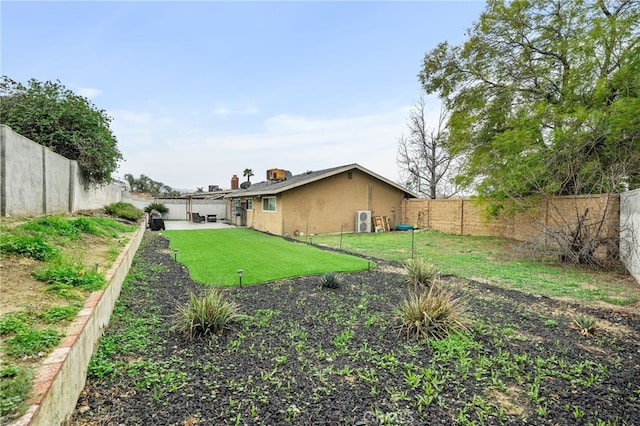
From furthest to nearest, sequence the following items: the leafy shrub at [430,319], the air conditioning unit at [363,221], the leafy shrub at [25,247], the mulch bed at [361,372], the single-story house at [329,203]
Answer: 1. the air conditioning unit at [363,221]
2. the single-story house at [329,203]
3. the leafy shrub at [25,247]
4. the leafy shrub at [430,319]
5. the mulch bed at [361,372]

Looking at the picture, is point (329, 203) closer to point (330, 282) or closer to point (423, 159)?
point (330, 282)

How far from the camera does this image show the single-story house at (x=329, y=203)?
16.3 metres

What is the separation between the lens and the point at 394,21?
11.3m

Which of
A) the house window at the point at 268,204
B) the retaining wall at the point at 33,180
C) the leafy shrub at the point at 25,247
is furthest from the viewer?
the house window at the point at 268,204

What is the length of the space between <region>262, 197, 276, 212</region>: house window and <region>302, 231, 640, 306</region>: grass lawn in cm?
551

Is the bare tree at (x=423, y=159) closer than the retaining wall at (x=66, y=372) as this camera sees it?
No

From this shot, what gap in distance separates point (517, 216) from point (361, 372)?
44.3ft

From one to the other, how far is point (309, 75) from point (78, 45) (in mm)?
9254

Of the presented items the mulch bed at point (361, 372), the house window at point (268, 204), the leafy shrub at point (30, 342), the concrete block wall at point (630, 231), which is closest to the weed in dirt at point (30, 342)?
the leafy shrub at point (30, 342)

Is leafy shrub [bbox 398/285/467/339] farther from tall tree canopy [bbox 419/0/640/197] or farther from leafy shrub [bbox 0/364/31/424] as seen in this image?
tall tree canopy [bbox 419/0/640/197]

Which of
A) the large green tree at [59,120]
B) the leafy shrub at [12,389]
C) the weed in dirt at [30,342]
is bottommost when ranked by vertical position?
the leafy shrub at [12,389]

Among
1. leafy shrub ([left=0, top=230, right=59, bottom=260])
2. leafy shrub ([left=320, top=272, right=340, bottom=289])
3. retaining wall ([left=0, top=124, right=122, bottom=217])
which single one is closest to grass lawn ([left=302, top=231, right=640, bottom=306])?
leafy shrub ([left=320, top=272, right=340, bottom=289])

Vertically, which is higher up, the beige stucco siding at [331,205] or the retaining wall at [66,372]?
the beige stucco siding at [331,205]

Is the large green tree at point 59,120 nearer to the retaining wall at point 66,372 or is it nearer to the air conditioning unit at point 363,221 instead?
the retaining wall at point 66,372
